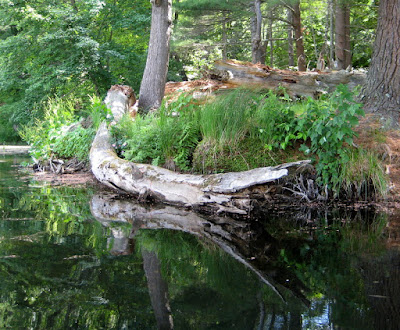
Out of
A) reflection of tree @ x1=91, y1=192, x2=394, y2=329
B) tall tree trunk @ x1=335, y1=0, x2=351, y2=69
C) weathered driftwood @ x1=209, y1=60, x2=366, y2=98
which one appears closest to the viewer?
reflection of tree @ x1=91, y1=192, x2=394, y2=329

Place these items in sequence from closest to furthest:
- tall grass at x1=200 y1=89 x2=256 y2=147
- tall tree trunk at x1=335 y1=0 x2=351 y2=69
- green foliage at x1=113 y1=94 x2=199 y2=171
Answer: tall grass at x1=200 y1=89 x2=256 y2=147 < green foliage at x1=113 y1=94 x2=199 y2=171 < tall tree trunk at x1=335 y1=0 x2=351 y2=69

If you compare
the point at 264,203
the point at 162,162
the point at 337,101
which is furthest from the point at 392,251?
the point at 162,162

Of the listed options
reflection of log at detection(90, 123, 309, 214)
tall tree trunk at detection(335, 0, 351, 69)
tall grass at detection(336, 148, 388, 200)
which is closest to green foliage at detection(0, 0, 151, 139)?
tall tree trunk at detection(335, 0, 351, 69)

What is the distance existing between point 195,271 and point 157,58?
6664 millimetres

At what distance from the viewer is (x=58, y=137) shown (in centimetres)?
861

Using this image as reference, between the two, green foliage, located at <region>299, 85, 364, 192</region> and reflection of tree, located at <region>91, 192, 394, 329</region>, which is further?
green foliage, located at <region>299, 85, 364, 192</region>

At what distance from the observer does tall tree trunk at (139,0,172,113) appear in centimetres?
874

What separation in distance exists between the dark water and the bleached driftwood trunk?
28 cm

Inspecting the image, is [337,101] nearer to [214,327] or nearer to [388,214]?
[388,214]

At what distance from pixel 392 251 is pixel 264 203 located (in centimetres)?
194

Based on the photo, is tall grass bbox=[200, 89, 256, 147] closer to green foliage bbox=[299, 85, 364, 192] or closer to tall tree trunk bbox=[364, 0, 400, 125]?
green foliage bbox=[299, 85, 364, 192]

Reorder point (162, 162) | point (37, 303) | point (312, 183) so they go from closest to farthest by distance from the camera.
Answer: point (37, 303)
point (312, 183)
point (162, 162)

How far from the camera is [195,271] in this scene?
124 inches

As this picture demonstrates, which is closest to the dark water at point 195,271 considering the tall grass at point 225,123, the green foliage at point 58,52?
the tall grass at point 225,123
